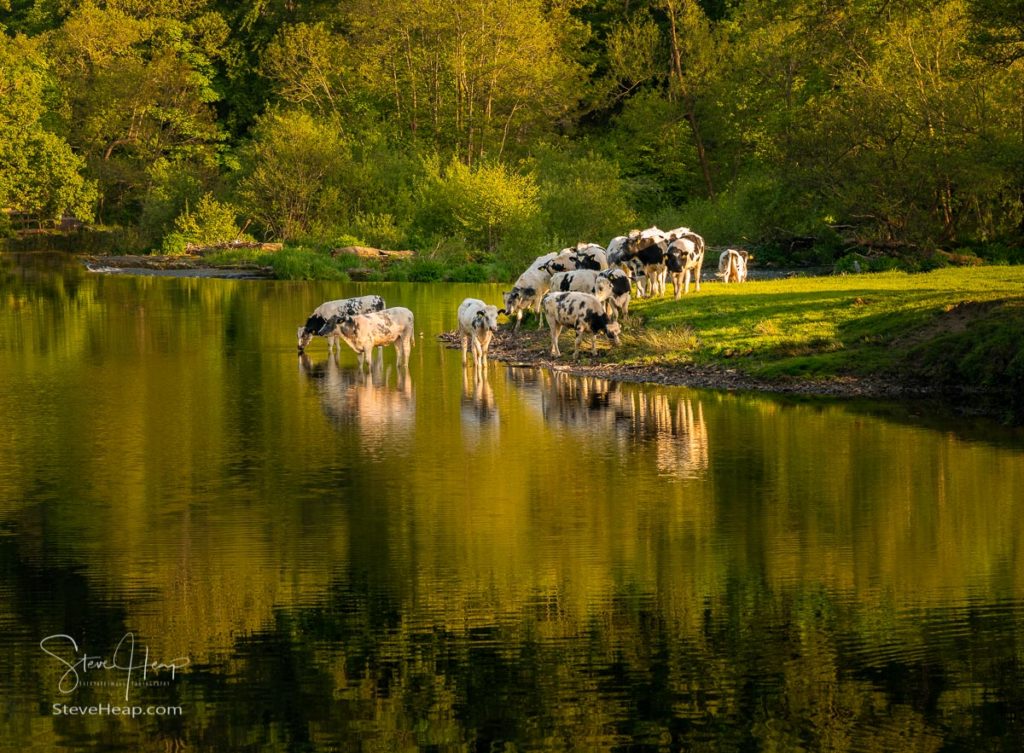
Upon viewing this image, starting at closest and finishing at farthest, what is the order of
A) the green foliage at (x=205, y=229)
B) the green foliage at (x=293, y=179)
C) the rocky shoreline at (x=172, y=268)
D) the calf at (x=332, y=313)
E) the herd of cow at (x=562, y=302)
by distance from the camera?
the herd of cow at (x=562, y=302)
the calf at (x=332, y=313)
the rocky shoreline at (x=172, y=268)
the green foliage at (x=205, y=229)
the green foliage at (x=293, y=179)

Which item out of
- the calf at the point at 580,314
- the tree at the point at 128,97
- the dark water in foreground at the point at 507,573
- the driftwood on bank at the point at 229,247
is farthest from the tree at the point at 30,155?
the dark water in foreground at the point at 507,573

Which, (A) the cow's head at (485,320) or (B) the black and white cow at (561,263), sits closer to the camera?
(A) the cow's head at (485,320)

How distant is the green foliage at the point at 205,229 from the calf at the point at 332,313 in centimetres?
3897

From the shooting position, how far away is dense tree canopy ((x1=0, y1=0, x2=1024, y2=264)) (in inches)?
2211

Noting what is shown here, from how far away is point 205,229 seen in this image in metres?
74.3

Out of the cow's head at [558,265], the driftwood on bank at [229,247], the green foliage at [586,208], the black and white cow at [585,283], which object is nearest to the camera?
the black and white cow at [585,283]

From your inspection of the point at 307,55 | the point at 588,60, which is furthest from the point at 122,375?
the point at 588,60

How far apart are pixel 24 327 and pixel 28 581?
28566 mm

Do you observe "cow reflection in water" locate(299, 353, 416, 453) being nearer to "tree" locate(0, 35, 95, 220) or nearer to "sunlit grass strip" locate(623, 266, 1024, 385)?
"sunlit grass strip" locate(623, 266, 1024, 385)

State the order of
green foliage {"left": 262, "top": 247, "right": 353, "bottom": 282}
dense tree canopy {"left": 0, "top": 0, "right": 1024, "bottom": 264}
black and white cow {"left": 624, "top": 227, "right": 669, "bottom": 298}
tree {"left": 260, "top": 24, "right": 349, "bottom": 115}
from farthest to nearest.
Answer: tree {"left": 260, "top": 24, "right": 349, "bottom": 115} → green foliage {"left": 262, "top": 247, "right": 353, "bottom": 282} → dense tree canopy {"left": 0, "top": 0, "right": 1024, "bottom": 264} → black and white cow {"left": 624, "top": 227, "right": 669, "bottom": 298}

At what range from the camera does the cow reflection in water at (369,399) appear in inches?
958

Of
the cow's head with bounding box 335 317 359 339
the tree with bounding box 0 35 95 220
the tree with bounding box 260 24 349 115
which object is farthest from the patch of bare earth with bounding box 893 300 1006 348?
the tree with bounding box 0 35 95 220
